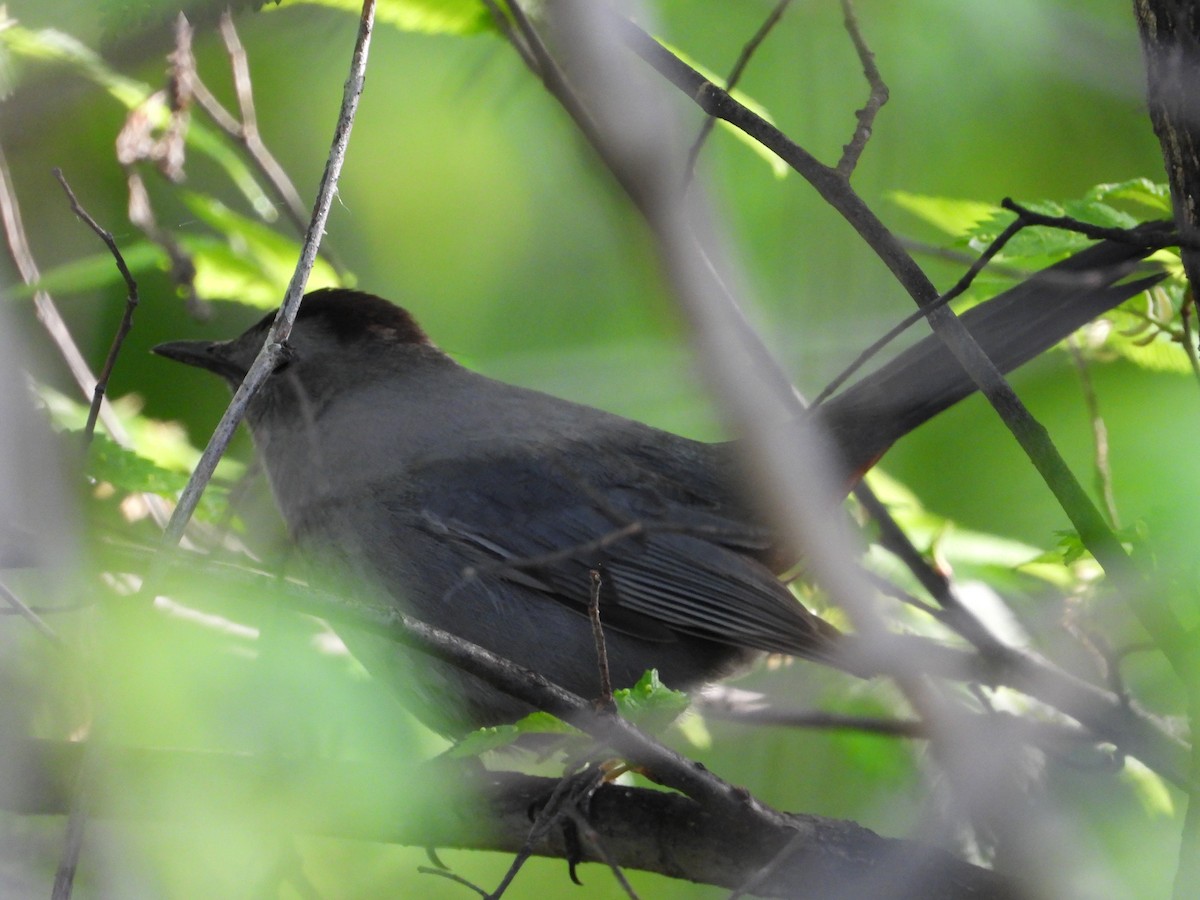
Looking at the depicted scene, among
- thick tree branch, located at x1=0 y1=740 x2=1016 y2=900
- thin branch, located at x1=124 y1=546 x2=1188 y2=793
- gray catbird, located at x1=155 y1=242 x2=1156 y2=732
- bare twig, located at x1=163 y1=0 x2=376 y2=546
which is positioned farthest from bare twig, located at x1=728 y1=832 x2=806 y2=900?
bare twig, located at x1=163 y1=0 x2=376 y2=546

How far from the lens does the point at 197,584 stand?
1662 mm

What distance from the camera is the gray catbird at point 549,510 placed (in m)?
2.89

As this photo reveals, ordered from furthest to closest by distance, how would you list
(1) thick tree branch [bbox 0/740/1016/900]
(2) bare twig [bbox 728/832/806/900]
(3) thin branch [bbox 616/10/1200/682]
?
(1) thick tree branch [bbox 0/740/1016/900] < (2) bare twig [bbox 728/832/806/900] < (3) thin branch [bbox 616/10/1200/682]

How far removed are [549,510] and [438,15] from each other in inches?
47.8

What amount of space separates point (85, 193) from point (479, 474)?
5.97 ft

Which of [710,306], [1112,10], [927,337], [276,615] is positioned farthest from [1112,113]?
[276,615]

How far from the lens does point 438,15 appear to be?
283 cm

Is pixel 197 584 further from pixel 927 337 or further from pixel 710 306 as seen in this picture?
pixel 927 337

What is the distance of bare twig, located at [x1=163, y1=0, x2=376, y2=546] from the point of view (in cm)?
173

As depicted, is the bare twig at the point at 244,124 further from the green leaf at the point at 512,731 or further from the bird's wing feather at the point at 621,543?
the green leaf at the point at 512,731

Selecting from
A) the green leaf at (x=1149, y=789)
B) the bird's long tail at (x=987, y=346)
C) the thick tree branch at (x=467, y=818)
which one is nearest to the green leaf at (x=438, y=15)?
the bird's long tail at (x=987, y=346)

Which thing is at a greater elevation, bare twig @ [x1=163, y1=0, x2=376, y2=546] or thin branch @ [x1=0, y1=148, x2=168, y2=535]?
bare twig @ [x1=163, y1=0, x2=376, y2=546]

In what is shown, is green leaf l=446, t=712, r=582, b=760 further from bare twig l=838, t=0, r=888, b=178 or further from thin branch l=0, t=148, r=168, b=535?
thin branch l=0, t=148, r=168, b=535

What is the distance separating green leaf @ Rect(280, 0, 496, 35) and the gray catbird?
0.89 m
